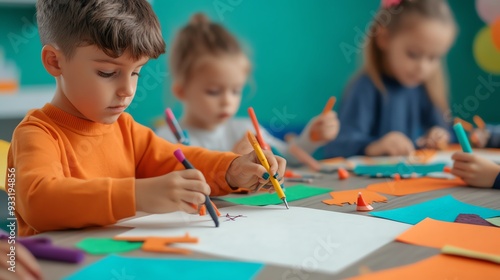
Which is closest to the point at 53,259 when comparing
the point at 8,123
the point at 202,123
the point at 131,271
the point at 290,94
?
the point at 131,271

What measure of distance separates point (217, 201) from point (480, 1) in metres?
1.72

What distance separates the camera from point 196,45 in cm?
175

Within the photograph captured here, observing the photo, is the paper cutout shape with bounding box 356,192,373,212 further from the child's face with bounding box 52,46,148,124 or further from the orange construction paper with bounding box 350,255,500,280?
the child's face with bounding box 52,46,148,124

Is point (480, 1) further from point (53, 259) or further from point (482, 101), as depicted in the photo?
point (53, 259)

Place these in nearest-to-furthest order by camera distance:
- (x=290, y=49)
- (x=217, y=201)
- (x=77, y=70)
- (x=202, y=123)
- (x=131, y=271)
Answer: (x=131, y=271) < (x=77, y=70) < (x=217, y=201) < (x=202, y=123) < (x=290, y=49)

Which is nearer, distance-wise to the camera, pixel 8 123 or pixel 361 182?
pixel 361 182

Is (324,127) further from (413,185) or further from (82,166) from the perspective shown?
(82,166)

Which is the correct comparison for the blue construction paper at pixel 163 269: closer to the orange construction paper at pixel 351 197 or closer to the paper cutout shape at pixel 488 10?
the orange construction paper at pixel 351 197

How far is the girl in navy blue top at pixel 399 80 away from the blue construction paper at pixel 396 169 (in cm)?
53

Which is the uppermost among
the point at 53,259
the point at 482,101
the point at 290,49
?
the point at 290,49

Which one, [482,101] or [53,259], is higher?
[53,259]

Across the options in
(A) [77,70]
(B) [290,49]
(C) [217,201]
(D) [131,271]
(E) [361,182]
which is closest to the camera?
(D) [131,271]

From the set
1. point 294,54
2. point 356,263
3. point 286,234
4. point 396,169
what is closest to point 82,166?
point 286,234

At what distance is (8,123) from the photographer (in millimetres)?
1858
